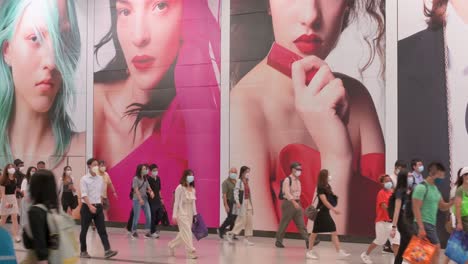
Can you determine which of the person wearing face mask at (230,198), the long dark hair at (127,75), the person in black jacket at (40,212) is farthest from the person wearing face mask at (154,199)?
the person in black jacket at (40,212)

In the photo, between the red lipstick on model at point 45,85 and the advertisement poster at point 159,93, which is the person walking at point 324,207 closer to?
the advertisement poster at point 159,93

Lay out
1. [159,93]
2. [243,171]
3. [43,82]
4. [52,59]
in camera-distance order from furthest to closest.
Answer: [43,82]
[52,59]
[159,93]
[243,171]

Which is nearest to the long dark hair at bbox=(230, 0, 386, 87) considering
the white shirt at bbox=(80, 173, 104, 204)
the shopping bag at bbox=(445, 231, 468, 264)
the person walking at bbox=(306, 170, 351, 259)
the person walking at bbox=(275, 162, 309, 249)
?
the person walking at bbox=(275, 162, 309, 249)

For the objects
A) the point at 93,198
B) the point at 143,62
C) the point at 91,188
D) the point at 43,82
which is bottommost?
the point at 93,198

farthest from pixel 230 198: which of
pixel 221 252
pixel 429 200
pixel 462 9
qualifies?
pixel 429 200

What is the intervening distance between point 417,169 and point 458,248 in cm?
610

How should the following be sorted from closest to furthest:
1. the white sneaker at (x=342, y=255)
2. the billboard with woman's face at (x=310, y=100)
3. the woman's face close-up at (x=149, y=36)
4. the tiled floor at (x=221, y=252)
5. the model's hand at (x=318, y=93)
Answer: the tiled floor at (x=221, y=252) < the white sneaker at (x=342, y=255) < the billboard with woman's face at (x=310, y=100) < the model's hand at (x=318, y=93) < the woman's face close-up at (x=149, y=36)

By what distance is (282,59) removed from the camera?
65.2 feet

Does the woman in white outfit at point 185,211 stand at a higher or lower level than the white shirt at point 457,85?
lower

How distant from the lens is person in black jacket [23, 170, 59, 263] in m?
5.91

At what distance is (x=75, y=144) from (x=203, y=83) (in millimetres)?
5277

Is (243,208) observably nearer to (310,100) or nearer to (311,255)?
(310,100)

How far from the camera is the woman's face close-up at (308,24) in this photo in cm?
1912

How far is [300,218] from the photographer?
669 inches
